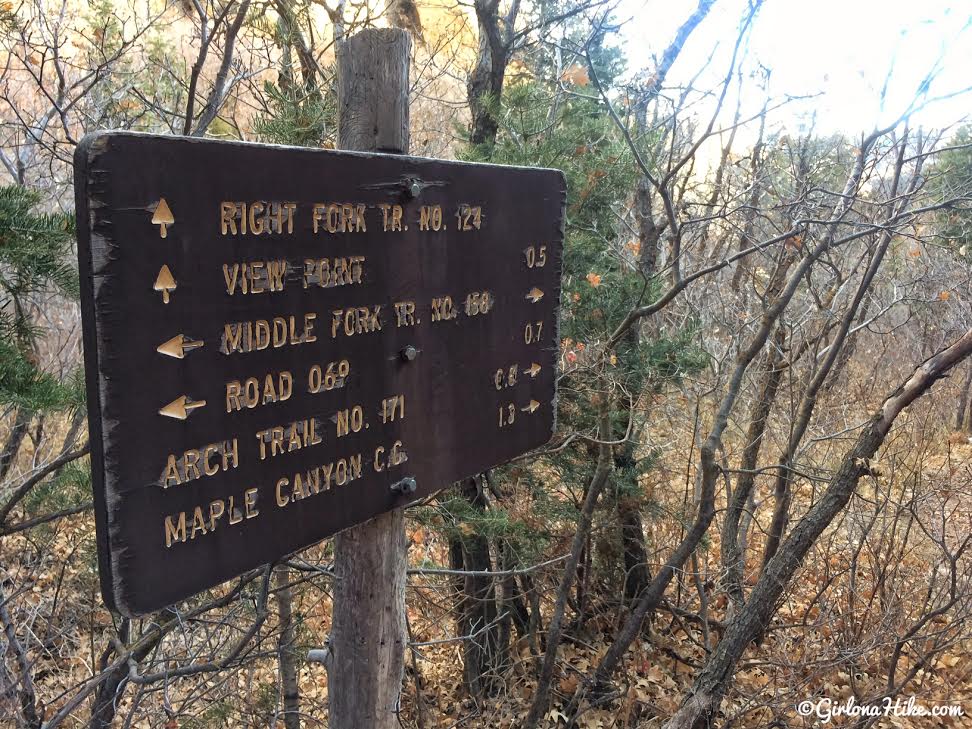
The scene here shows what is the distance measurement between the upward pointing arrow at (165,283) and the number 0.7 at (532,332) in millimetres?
1198

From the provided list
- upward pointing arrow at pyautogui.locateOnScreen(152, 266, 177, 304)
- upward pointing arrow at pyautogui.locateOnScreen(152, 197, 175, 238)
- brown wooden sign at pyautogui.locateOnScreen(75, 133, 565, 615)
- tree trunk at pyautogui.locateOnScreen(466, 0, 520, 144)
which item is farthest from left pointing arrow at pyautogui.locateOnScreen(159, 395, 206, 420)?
tree trunk at pyautogui.locateOnScreen(466, 0, 520, 144)

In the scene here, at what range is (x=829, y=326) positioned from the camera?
268 inches

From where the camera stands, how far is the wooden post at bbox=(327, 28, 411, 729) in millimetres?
2086

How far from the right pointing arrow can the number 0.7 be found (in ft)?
0.24

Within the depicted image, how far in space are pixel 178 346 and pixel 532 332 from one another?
123 cm

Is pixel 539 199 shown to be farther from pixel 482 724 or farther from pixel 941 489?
pixel 482 724

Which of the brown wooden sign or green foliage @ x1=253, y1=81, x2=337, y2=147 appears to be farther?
green foliage @ x1=253, y1=81, x2=337, y2=147

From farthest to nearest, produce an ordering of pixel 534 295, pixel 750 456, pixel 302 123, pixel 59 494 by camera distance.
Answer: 1. pixel 750 456
2. pixel 302 123
3. pixel 59 494
4. pixel 534 295

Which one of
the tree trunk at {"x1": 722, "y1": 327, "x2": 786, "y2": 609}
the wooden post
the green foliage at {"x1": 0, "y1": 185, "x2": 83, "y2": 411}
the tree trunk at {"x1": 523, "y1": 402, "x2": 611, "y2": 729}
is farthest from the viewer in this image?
the tree trunk at {"x1": 722, "y1": 327, "x2": 786, "y2": 609}

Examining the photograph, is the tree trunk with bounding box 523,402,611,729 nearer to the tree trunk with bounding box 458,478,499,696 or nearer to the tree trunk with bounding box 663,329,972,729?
the tree trunk with bounding box 663,329,972,729

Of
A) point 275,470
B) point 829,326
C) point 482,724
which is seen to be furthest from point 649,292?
point 275,470

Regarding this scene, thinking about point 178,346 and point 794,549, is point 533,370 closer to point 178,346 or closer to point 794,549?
point 178,346

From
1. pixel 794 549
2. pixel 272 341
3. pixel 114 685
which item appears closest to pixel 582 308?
pixel 794 549

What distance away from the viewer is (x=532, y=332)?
233cm
